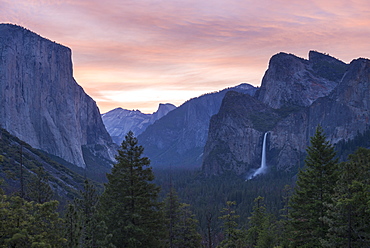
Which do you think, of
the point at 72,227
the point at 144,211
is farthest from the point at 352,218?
the point at 72,227

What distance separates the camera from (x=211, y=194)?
175125 mm

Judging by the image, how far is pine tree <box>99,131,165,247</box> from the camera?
30.7 m

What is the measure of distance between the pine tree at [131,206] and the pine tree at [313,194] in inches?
506

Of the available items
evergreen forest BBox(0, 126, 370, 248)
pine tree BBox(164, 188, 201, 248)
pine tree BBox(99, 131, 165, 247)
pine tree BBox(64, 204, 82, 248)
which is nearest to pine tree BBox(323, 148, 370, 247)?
evergreen forest BBox(0, 126, 370, 248)

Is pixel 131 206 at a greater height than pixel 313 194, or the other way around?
pixel 313 194

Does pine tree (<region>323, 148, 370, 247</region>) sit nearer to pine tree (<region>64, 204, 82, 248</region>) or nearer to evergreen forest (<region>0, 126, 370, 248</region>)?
evergreen forest (<region>0, 126, 370, 248</region>)

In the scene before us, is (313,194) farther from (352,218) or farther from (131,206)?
(131,206)

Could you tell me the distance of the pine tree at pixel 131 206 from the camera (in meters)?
30.7

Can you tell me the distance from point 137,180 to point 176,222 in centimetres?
1704

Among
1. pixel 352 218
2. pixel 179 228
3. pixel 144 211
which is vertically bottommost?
pixel 179 228

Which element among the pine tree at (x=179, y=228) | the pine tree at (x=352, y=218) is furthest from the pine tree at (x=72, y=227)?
the pine tree at (x=179, y=228)

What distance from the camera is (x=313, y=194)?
32125 millimetres

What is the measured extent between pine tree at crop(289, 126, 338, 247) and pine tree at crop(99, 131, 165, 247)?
12853mm

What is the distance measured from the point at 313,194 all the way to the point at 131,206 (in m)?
16.6
